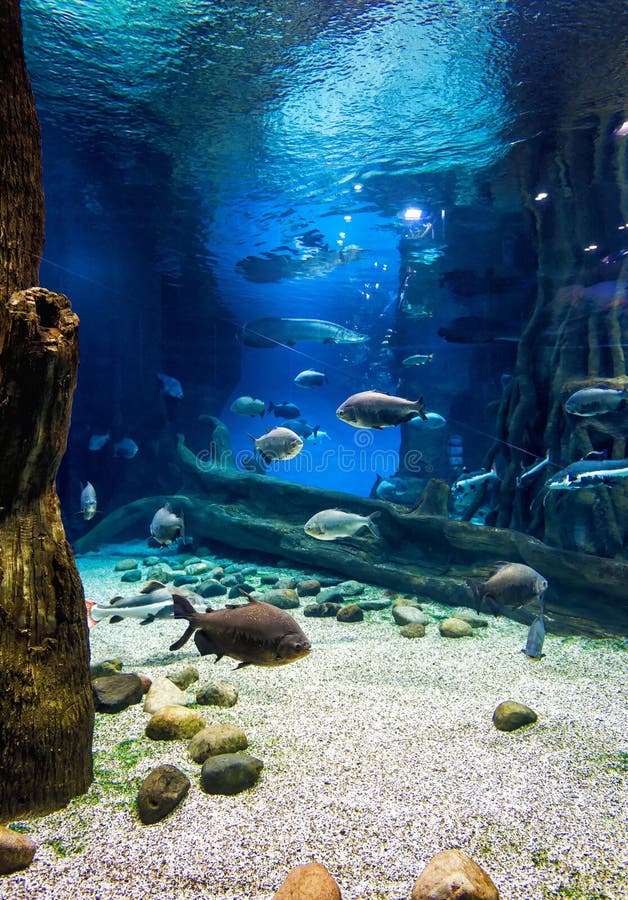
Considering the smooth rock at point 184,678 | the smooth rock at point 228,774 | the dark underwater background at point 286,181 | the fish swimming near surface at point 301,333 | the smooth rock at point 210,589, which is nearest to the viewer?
the smooth rock at point 228,774

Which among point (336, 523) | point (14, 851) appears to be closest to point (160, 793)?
point (14, 851)

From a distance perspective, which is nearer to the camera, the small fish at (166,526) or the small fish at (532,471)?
the small fish at (166,526)

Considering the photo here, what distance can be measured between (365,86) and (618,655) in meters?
10.1

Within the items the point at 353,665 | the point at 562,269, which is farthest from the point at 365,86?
the point at 353,665

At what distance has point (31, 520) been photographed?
2730 mm

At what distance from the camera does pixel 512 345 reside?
18.2 metres

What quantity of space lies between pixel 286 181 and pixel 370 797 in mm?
13929

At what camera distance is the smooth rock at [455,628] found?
19.6 feet

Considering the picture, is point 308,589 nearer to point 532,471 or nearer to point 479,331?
point 532,471

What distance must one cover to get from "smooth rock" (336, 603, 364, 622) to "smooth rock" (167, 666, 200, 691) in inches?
109

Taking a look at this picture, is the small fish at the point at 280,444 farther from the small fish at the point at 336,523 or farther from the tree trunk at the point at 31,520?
the tree trunk at the point at 31,520

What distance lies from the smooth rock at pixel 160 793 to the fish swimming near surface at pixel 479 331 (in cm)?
1688

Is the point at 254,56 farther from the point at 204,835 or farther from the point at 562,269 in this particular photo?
the point at 204,835

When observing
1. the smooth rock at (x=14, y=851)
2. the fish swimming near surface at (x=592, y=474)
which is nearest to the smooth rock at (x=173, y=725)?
the smooth rock at (x=14, y=851)
